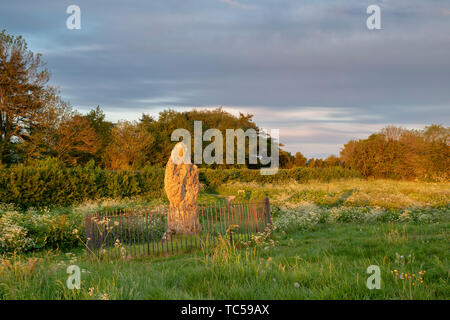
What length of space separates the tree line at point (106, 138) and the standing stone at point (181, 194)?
40.2 ft

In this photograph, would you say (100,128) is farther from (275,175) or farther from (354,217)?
(354,217)

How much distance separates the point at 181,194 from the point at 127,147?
21781 mm

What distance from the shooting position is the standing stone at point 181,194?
9855mm

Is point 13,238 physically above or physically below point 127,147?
below

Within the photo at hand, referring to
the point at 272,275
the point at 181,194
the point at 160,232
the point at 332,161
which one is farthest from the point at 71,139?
the point at 332,161

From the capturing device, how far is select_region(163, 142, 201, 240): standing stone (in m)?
9.85

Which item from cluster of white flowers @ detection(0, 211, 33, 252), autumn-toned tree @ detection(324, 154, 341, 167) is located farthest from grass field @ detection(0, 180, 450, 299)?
autumn-toned tree @ detection(324, 154, 341, 167)

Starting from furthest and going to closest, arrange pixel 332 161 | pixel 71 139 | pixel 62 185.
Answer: pixel 332 161, pixel 71 139, pixel 62 185

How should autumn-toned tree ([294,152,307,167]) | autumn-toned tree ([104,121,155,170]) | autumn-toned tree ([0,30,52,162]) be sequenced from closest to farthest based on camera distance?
autumn-toned tree ([0,30,52,162]), autumn-toned tree ([104,121,155,170]), autumn-toned tree ([294,152,307,167])

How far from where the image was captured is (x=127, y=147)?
30.4 meters

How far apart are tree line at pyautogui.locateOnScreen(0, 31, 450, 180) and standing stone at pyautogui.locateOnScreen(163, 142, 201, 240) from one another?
12255 mm

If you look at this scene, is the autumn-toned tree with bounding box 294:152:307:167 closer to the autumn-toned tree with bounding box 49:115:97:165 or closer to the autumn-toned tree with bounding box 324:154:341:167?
the autumn-toned tree with bounding box 324:154:341:167

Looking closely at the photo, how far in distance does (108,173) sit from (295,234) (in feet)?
38.8

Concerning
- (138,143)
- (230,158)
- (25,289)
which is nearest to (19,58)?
(138,143)
